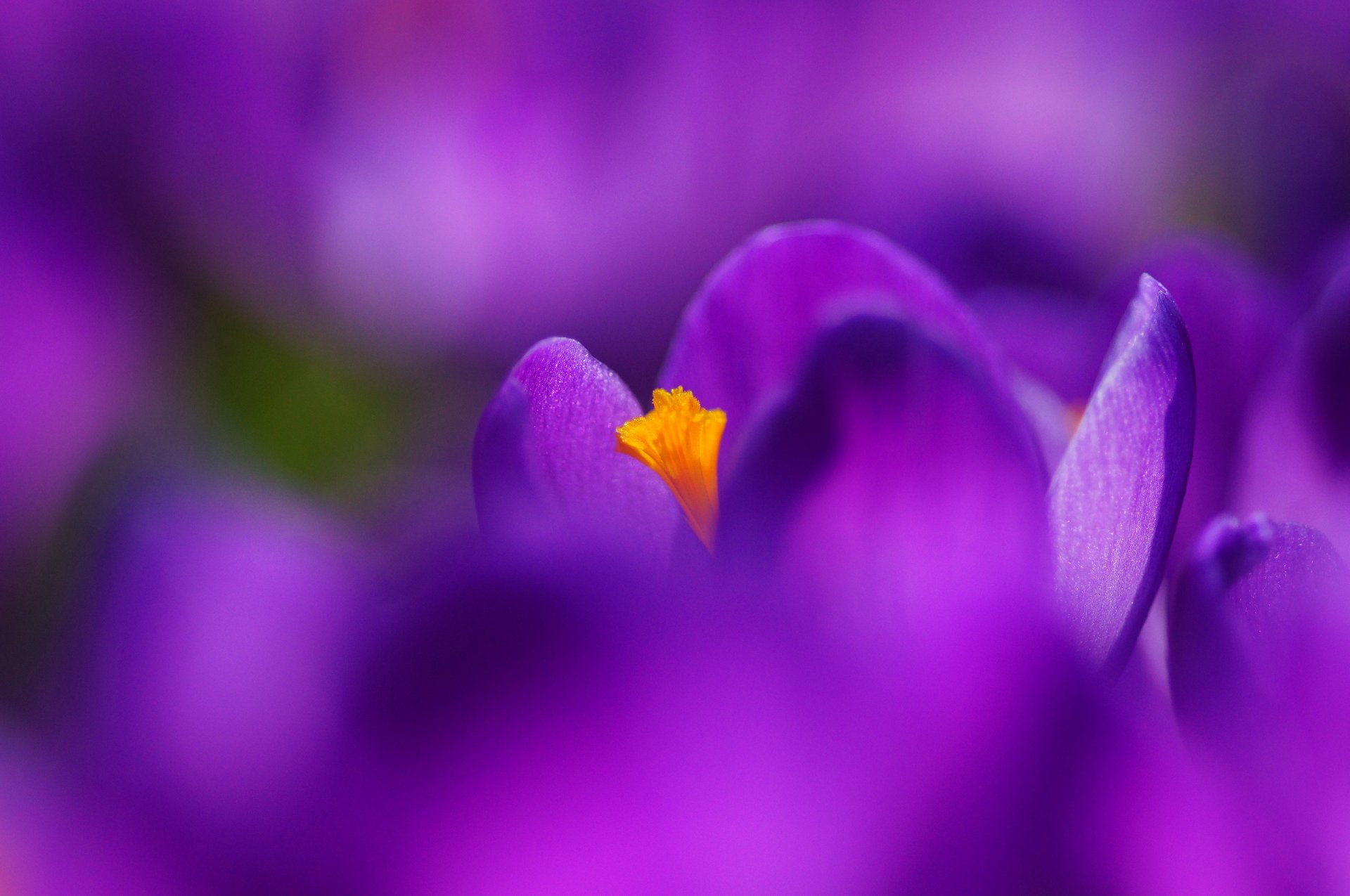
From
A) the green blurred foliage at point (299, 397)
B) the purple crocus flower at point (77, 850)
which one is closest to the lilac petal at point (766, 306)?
the purple crocus flower at point (77, 850)

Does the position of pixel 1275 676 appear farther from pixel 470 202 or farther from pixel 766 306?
pixel 470 202

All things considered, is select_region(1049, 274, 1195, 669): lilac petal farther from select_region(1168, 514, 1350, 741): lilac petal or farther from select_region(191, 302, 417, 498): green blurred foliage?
select_region(191, 302, 417, 498): green blurred foliage

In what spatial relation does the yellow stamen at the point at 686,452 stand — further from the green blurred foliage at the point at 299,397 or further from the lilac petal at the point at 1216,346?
the green blurred foliage at the point at 299,397

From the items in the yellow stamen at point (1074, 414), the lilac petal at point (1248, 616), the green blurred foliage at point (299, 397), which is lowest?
the green blurred foliage at point (299, 397)

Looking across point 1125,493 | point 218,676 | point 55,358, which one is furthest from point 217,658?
point 55,358

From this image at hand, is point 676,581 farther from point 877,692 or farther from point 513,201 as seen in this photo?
point 513,201

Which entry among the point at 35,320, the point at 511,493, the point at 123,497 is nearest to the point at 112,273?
the point at 35,320
